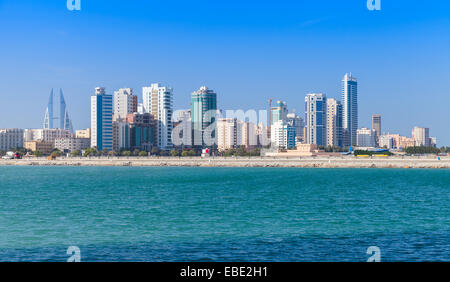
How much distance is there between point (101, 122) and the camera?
575ft

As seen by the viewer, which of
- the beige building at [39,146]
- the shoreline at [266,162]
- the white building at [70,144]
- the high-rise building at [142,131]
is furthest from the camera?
the white building at [70,144]

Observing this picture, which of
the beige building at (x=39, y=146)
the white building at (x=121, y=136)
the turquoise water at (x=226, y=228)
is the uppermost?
the white building at (x=121, y=136)

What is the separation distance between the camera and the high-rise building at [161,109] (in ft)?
604

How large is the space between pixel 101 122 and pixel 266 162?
3229 inches

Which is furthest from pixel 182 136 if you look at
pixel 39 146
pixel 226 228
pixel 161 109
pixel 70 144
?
pixel 226 228

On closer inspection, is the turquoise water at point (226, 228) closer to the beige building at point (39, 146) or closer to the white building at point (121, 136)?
the white building at point (121, 136)

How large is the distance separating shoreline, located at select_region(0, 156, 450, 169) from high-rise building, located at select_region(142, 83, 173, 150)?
5477 cm

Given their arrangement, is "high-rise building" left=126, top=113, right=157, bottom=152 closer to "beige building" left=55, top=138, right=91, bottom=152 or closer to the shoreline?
"beige building" left=55, top=138, right=91, bottom=152

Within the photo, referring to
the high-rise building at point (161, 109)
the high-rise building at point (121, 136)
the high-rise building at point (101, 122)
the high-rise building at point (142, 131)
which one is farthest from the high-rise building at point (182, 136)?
the high-rise building at point (101, 122)

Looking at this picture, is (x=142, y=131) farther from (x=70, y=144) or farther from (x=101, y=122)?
(x=70, y=144)

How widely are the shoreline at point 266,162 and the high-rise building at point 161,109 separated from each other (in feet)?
180

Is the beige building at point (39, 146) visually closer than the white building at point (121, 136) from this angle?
No

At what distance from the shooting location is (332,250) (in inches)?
626
